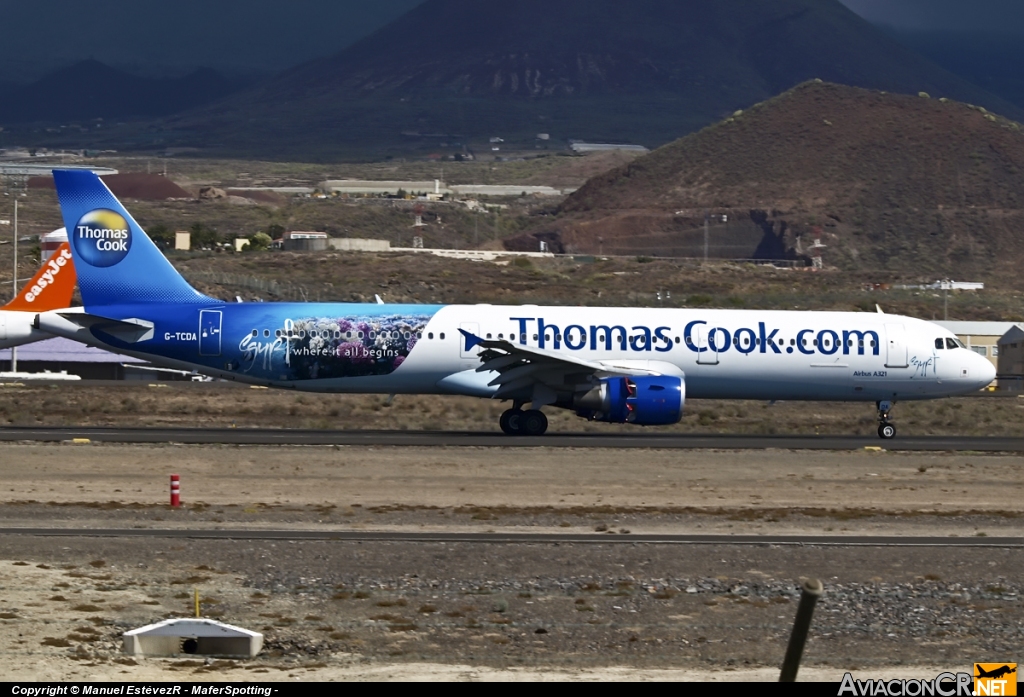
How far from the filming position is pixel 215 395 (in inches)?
1902

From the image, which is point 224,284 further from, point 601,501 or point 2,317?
point 601,501

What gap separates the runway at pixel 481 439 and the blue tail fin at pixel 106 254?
334 cm

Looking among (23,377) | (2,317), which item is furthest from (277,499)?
(23,377)

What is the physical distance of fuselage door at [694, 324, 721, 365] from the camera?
123 ft

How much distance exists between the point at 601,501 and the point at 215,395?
25.3 meters

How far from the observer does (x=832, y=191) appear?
463 ft

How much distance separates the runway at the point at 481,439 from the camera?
3409cm

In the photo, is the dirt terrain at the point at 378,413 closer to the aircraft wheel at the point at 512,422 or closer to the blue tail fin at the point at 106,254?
the aircraft wheel at the point at 512,422

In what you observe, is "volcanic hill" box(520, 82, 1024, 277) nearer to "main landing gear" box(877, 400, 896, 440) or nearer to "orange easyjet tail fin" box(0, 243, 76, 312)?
"main landing gear" box(877, 400, 896, 440)

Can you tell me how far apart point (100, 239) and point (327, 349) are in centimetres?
629

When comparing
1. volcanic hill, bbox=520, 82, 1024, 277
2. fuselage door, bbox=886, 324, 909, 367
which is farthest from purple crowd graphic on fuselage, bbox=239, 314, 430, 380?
volcanic hill, bbox=520, 82, 1024, 277

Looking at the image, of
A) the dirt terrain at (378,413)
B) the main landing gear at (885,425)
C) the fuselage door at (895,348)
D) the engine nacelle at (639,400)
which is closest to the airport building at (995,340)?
the dirt terrain at (378,413)

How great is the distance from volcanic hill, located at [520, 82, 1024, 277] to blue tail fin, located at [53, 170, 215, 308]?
93.2 metres

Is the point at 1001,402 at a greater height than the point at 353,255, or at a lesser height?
lesser
